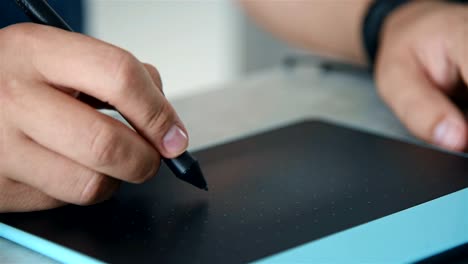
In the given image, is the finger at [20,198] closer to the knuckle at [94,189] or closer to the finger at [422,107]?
the knuckle at [94,189]

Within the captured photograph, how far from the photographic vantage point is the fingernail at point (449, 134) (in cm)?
57

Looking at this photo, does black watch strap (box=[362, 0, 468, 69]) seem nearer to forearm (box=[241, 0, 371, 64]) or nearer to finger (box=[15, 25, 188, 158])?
forearm (box=[241, 0, 371, 64])

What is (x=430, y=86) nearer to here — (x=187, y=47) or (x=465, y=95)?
(x=465, y=95)

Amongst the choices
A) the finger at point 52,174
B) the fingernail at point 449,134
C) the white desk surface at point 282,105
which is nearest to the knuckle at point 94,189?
the finger at point 52,174

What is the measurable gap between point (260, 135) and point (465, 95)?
208mm

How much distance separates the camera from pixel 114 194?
47 centimetres

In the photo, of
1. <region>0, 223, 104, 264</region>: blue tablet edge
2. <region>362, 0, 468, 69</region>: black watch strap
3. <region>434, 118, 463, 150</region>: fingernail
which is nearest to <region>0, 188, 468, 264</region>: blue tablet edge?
<region>0, 223, 104, 264</region>: blue tablet edge

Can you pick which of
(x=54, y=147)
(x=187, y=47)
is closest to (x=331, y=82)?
(x=54, y=147)

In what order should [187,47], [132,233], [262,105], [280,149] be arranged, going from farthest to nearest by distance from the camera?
1. [187,47]
2. [262,105]
3. [280,149]
4. [132,233]

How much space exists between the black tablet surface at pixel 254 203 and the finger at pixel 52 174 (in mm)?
16

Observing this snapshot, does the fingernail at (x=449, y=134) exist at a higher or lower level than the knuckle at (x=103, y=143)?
lower

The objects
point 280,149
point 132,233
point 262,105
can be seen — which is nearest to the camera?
point 132,233

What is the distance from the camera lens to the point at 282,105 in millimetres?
765

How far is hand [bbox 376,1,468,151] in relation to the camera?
586mm
